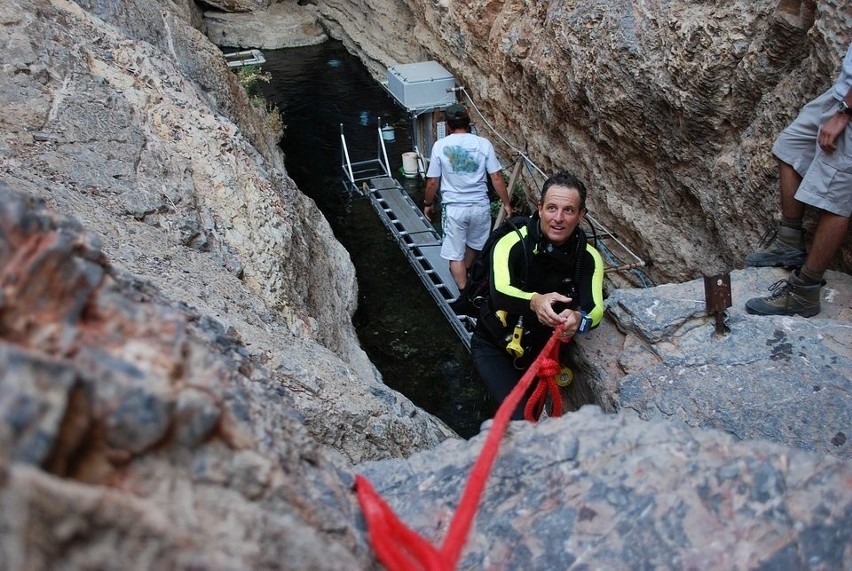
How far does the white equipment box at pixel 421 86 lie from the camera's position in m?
9.75

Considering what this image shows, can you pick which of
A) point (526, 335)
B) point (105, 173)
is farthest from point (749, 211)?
point (105, 173)

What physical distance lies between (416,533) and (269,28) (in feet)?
63.2

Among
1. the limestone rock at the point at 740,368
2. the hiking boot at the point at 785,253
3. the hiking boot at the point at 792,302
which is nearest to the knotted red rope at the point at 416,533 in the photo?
the limestone rock at the point at 740,368

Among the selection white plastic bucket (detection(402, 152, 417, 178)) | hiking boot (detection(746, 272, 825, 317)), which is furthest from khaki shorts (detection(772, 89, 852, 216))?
white plastic bucket (detection(402, 152, 417, 178))

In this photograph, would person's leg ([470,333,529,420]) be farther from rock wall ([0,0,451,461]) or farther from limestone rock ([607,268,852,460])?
limestone rock ([607,268,852,460])

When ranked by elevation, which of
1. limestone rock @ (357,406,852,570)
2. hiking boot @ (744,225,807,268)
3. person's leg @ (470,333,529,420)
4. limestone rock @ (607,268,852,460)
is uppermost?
limestone rock @ (357,406,852,570)

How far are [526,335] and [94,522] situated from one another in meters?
3.00

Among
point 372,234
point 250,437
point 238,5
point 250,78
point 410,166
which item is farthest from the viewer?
point 238,5

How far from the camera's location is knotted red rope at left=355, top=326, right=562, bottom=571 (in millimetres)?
1485

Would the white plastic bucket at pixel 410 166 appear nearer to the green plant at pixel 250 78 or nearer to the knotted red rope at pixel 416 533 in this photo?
the green plant at pixel 250 78

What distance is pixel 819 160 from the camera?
3891mm

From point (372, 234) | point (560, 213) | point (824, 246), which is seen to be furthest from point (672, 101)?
point (372, 234)

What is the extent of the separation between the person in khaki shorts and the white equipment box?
20.5 feet

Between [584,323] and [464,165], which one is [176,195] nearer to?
[584,323]
